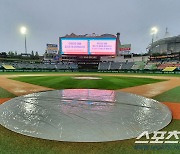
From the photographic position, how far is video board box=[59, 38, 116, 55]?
5722 centimetres

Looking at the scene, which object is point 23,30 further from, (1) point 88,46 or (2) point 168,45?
(2) point 168,45

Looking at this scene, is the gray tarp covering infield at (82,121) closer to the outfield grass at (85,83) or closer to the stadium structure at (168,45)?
the outfield grass at (85,83)

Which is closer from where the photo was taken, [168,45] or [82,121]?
[82,121]

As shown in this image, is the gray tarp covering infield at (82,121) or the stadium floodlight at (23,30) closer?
the gray tarp covering infield at (82,121)

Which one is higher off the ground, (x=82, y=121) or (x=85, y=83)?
(x=82, y=121)

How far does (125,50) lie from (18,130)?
6753 cm

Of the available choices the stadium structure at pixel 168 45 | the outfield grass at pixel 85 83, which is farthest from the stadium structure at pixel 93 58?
the outfield grass at pixel 85 83

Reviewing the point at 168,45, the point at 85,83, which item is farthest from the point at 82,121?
the point at 168,45

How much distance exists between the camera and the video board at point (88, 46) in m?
57.2

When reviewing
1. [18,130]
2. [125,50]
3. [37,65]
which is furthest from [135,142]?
[125,50]

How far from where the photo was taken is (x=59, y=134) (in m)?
3.39

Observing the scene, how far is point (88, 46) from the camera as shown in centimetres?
5759

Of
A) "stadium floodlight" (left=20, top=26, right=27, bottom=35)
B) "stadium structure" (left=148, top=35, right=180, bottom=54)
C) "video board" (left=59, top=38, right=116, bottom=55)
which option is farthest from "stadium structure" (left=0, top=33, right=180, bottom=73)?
"stadium structure" (left=148, top=35, right=180, bottom=54)

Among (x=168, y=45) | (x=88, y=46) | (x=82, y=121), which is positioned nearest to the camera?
(x=82, y=121)
